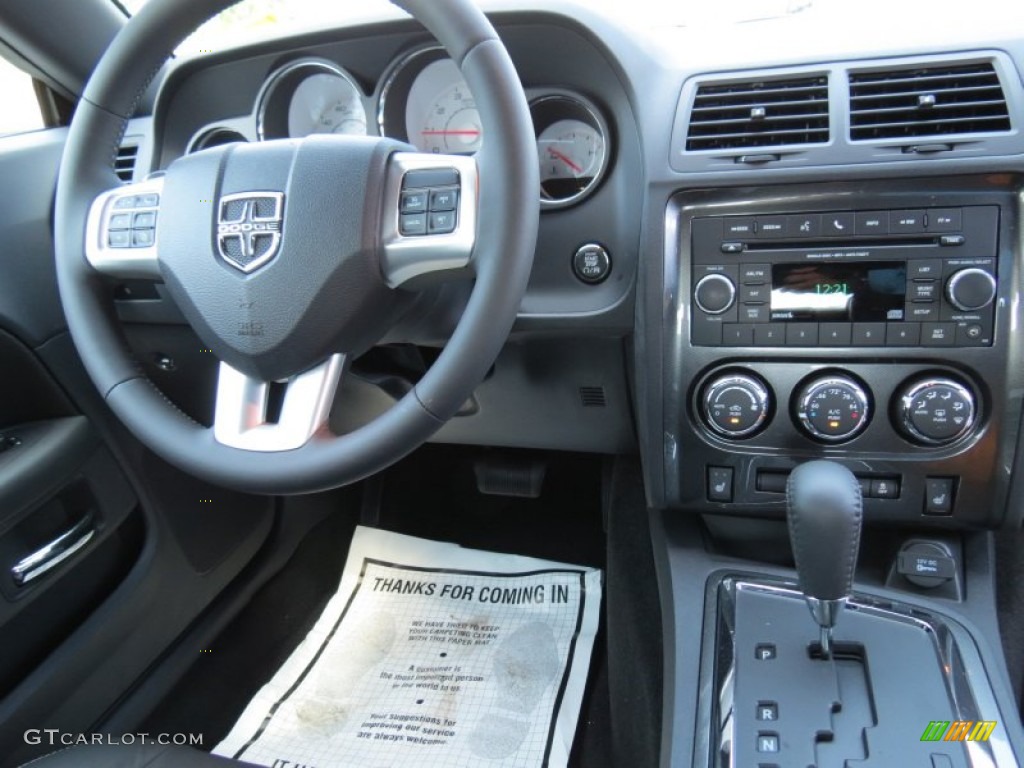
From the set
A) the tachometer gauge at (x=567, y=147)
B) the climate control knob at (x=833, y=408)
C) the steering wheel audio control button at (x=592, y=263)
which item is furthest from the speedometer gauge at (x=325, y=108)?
the climate control knob at (x=833, y=408)

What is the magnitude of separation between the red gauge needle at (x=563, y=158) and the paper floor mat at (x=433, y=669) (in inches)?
28.0

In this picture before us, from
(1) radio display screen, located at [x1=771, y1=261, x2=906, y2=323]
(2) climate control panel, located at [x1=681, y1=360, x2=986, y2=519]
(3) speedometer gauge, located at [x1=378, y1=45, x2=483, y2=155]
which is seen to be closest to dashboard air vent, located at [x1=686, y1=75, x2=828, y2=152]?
(1) radio display screen, located at [x1=771, y1=261, x2=906, y2=323]

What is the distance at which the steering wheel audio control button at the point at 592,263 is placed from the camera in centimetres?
100

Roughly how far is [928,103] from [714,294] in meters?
0.27

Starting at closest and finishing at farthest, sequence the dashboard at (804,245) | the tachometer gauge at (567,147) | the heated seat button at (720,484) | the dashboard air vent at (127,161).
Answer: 1. the dashboard at (804,245)
2. the heated seat button at (720,484)
3. the tachometer gauge at (567,147)
4. the dashboard air vent at (127,161)

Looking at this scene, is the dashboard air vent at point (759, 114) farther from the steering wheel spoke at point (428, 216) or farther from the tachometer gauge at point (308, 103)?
the tachometer gauge at point (308, 103)

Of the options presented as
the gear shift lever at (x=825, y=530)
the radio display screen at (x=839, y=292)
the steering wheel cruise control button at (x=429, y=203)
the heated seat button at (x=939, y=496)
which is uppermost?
the steering wheel cruise control button at (x=429, y=203)

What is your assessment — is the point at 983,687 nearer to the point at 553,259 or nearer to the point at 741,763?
the point at 741,763

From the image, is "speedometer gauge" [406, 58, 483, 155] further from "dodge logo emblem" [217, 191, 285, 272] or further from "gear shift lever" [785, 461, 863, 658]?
"gear shift lever" [785, 461, 863, 658]

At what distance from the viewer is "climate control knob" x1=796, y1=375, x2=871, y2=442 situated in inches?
33.0

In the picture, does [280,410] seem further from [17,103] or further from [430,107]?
[17,103]

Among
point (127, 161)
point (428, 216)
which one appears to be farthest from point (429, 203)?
point (127, 161)

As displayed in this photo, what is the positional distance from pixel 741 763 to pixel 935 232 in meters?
0.53

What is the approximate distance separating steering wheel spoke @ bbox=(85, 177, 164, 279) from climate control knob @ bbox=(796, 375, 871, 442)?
26.9 inches
